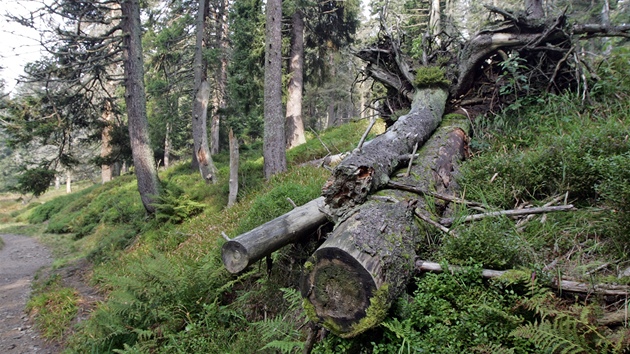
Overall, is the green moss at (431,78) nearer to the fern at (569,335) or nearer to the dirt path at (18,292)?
the fern at (569,335)

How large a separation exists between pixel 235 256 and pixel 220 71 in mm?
18717

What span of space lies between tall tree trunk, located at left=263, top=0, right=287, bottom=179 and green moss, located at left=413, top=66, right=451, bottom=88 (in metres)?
4.42

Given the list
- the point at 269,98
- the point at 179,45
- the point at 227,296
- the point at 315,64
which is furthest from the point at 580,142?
the point at 179,45

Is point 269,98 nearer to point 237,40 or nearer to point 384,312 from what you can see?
point 237,40

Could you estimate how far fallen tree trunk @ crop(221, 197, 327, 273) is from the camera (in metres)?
3.41

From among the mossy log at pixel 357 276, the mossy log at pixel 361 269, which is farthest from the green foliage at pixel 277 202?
the mossy log at pixel 357 276

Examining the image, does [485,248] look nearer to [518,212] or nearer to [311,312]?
[518,212]

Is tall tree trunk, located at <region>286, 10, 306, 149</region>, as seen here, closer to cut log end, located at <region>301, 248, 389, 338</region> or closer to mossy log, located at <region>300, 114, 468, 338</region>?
mossy log, located at <region>300, 114, 468, 338</region>

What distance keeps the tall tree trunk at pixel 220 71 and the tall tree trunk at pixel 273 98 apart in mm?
6032

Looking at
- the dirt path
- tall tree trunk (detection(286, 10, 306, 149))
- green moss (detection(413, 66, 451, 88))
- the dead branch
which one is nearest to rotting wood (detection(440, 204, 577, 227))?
the dead branch

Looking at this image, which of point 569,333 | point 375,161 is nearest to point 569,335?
point 569,333

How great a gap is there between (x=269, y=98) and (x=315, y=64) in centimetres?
845

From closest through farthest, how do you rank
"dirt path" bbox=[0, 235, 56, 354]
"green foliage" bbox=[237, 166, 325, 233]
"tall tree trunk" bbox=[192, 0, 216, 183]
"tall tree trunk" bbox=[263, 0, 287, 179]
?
"green foliage" bbox=[237, 166, 325, 233] < "dirt path" bbox=[0, 235, 56, 354] < "tall tree trunk" bbox=[263, 0, 287, 179] < "tall tree trunk" bbox=[192, 0, 216, 183]

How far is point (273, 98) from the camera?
9.73 m
